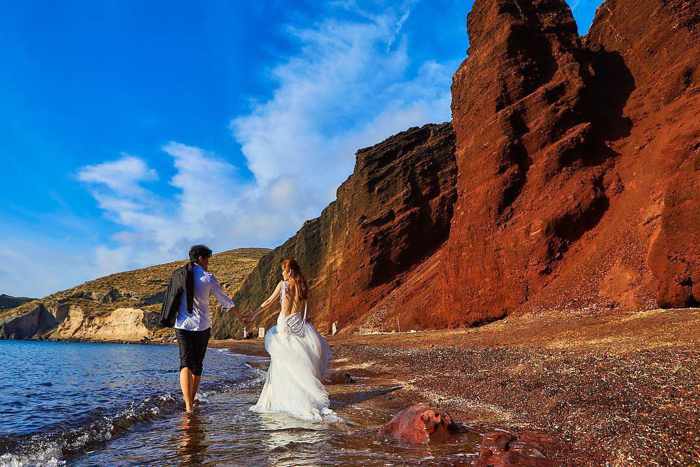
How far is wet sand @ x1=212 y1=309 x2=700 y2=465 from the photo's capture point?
5219mm

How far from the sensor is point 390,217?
49719 millimetres

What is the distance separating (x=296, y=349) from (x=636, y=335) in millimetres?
8646

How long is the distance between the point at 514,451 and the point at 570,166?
24745mm

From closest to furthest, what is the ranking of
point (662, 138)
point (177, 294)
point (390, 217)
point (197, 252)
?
→ point (177, 294)
point (197, 252)
point (662, 138)
point (390, 217)

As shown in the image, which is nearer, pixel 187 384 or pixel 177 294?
pixel 177 294

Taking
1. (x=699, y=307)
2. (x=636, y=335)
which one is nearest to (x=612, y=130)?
(x=699, y=307)

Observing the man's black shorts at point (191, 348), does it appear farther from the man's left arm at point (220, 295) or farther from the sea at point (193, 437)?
the sea at point (193, 437)

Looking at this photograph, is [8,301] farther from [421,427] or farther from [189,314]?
[421,427]

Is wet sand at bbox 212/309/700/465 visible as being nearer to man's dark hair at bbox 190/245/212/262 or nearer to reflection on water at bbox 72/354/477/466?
reflection on water at bbox 72/354/477/466

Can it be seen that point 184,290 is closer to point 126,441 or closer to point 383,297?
point 126,441

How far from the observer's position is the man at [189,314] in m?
8.58

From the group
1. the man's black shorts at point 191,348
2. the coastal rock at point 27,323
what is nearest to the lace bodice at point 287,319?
the man's black shorts at point 191,348

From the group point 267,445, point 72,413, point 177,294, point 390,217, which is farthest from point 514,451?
point 390,217

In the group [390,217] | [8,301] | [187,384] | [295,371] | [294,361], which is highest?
[8,301]
